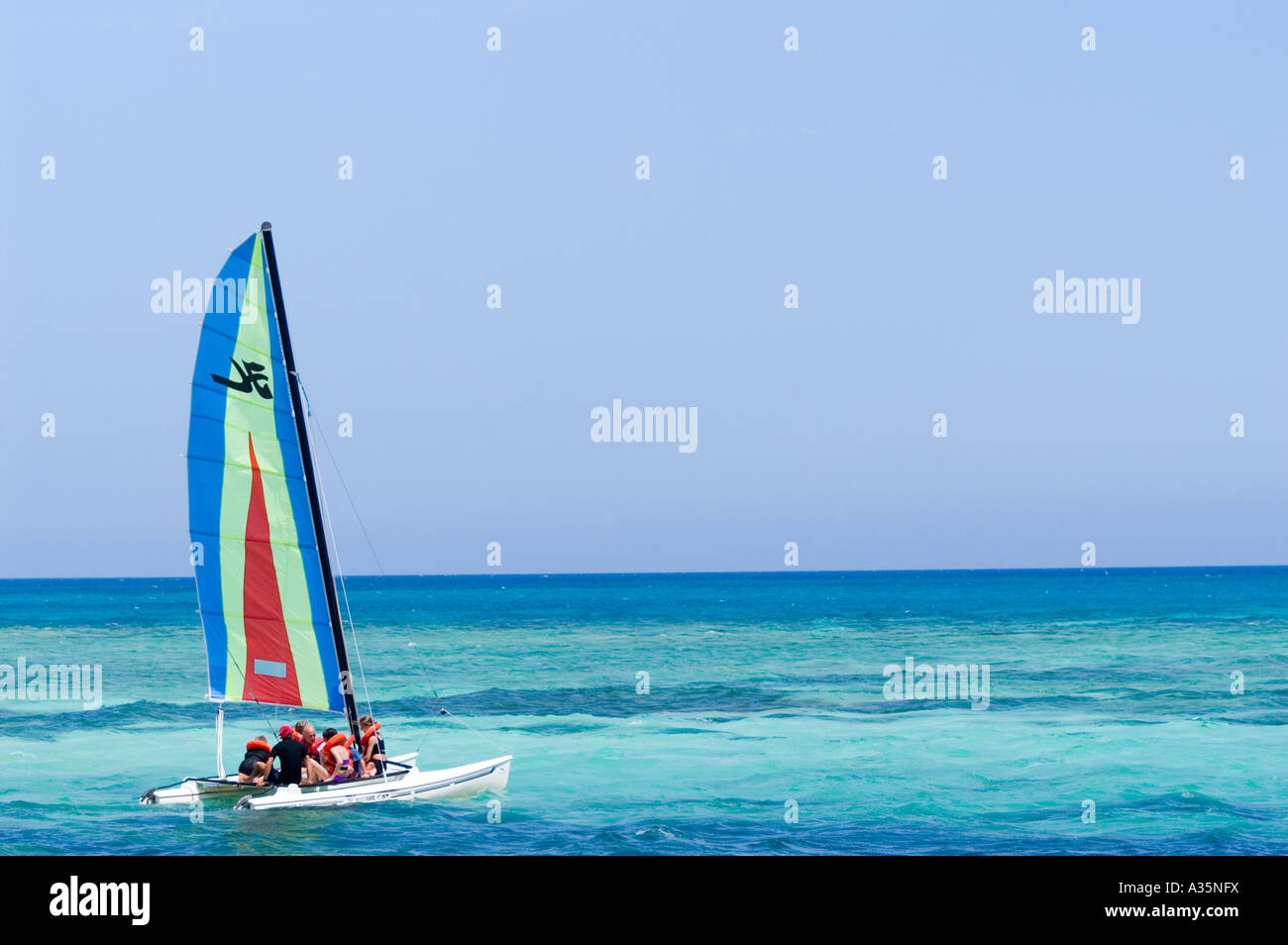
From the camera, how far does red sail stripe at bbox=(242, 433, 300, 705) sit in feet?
66.8

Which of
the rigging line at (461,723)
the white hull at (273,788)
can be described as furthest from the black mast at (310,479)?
the rigging line at (461,723)

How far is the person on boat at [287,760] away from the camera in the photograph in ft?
63.4

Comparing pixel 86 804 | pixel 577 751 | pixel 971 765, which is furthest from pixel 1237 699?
pixel 86 804

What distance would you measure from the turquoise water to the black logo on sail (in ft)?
20.4

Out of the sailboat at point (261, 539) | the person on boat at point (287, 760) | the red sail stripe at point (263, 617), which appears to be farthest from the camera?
the red sail stripe at point (263, 617)

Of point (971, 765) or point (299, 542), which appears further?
point (971, 765)

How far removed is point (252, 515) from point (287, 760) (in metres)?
3.70

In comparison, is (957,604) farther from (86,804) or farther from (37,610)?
(86,804)

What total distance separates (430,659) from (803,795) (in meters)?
40.2

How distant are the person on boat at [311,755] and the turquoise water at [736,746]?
0.57 m

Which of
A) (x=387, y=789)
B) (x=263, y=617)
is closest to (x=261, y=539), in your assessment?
(x=263, y=617)

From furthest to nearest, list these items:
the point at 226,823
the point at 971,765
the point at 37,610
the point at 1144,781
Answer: the point at 37,610
the point at 971,765
the point at 1144,781
the point at 226,823

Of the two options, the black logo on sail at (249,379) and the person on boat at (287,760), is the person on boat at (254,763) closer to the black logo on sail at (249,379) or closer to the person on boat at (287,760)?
the person on boat at (287,760)

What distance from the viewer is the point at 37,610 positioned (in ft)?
382
